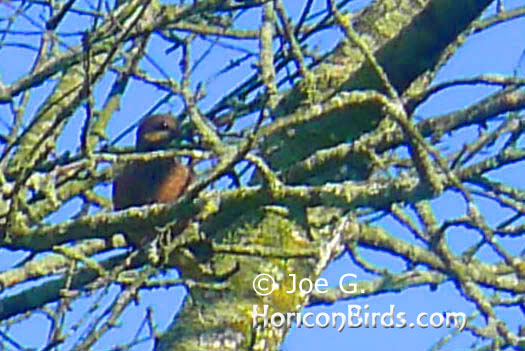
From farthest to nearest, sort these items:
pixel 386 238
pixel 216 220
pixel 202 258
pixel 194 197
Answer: pixel 386 238 → pixel 202 258 → pixel 216 220 → pixel 194 197

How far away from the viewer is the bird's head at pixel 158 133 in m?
4.77

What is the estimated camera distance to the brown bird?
4785 millimetres

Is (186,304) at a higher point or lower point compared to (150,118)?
lower

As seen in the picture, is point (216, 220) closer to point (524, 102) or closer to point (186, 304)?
point (186, 304)

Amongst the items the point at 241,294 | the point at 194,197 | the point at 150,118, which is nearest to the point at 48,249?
the point at 194,197

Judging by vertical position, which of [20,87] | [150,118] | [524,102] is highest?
[150,118]

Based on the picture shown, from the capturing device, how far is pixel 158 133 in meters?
4.77

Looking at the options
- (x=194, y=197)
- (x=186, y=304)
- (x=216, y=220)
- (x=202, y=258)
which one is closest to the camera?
(x=194, y=197)

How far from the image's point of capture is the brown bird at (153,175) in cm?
479

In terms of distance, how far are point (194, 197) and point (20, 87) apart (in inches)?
44.5

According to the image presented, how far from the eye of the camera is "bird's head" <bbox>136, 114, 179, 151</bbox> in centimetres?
477

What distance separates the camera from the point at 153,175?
16.0 feet

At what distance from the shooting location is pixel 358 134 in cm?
401

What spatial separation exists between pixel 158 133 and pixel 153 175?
0.59ft
